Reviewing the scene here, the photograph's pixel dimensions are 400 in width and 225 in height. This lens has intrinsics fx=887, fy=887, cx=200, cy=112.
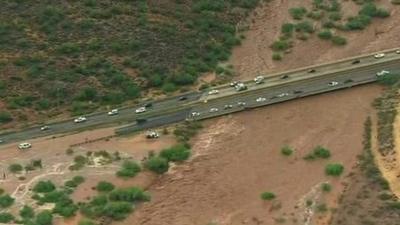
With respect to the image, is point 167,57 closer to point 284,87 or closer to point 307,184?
point 284,87

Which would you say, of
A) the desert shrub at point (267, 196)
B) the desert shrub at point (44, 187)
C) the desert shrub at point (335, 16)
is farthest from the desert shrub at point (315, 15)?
the desert shrub at point (44, 187)

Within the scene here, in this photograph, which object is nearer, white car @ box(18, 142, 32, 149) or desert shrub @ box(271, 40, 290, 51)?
white car @ box(18, 142, 32, 149)

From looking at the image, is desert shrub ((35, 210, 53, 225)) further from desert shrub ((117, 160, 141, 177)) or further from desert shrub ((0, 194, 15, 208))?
desert shrub ((117, 160, 141, 177))

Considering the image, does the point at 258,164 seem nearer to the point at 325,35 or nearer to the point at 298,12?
the point at 325,35

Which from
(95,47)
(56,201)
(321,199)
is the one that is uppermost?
(95,47)

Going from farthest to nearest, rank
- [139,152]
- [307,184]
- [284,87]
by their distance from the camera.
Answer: [284,87] < [139,152] < [307,184]

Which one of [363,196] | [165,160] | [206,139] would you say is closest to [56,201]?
[165,160]

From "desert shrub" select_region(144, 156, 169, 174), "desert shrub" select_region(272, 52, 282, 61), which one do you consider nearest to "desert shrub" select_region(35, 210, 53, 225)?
"desert shrub" select_region(144, 156, 169, 174)
